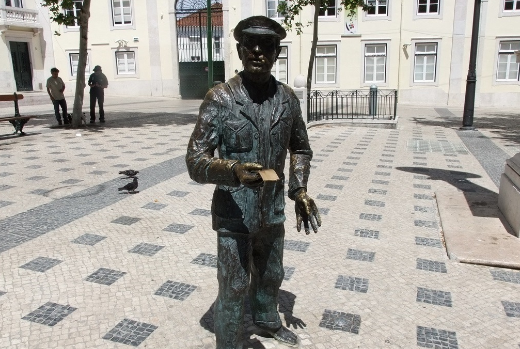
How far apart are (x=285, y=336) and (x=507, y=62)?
24.8 meters

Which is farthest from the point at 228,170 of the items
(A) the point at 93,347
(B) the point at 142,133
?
(B) the point at 142,133

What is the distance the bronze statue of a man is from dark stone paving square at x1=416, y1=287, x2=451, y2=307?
164 centimetres

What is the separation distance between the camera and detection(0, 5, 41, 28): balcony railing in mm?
24547

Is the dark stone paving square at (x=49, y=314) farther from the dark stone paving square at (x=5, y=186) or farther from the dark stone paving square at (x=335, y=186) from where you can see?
the dark stone paving square at (x=335, y=186)

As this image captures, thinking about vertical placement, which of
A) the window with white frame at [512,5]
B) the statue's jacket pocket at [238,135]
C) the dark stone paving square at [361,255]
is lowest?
the dark stone paving square at [361,255]

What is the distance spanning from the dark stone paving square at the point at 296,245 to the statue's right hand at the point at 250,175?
257cm

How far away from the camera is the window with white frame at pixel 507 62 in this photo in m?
23.1

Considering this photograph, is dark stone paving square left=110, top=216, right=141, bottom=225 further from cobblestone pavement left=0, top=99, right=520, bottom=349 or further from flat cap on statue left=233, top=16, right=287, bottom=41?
flat cap on statue left=233, top=16, right=287, bottom=41

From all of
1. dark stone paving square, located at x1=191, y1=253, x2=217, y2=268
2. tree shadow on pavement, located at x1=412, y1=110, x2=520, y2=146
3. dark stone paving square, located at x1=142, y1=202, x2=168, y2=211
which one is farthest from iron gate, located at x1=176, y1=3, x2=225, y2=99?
dark stone paving square, located at x1=191, y1=253, x2=217, y2=268

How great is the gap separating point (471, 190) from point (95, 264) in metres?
5.55

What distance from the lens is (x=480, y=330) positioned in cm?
325

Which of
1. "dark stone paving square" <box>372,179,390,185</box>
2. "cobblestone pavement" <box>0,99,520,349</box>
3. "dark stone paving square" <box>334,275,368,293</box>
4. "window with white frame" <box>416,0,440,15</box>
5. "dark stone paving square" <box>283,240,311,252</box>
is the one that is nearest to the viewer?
"cobblestone pavement" <box>0,99,520,349</box>

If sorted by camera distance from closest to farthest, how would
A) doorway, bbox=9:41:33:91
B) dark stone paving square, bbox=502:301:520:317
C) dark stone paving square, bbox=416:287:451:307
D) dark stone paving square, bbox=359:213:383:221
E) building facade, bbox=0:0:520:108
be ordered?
dark stone paving square, bbox=502:301:520:317 → dark stone paving square, bbox=416:287:451:307 → dark stone paving square, bbox=359:213:383:221 → building facade, bbox=0:0:520:108 → doorway, bbox=9:41:33:91

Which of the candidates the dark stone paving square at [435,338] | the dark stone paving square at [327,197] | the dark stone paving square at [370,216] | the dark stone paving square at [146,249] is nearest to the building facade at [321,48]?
the dark stone paving square at [327,197]
